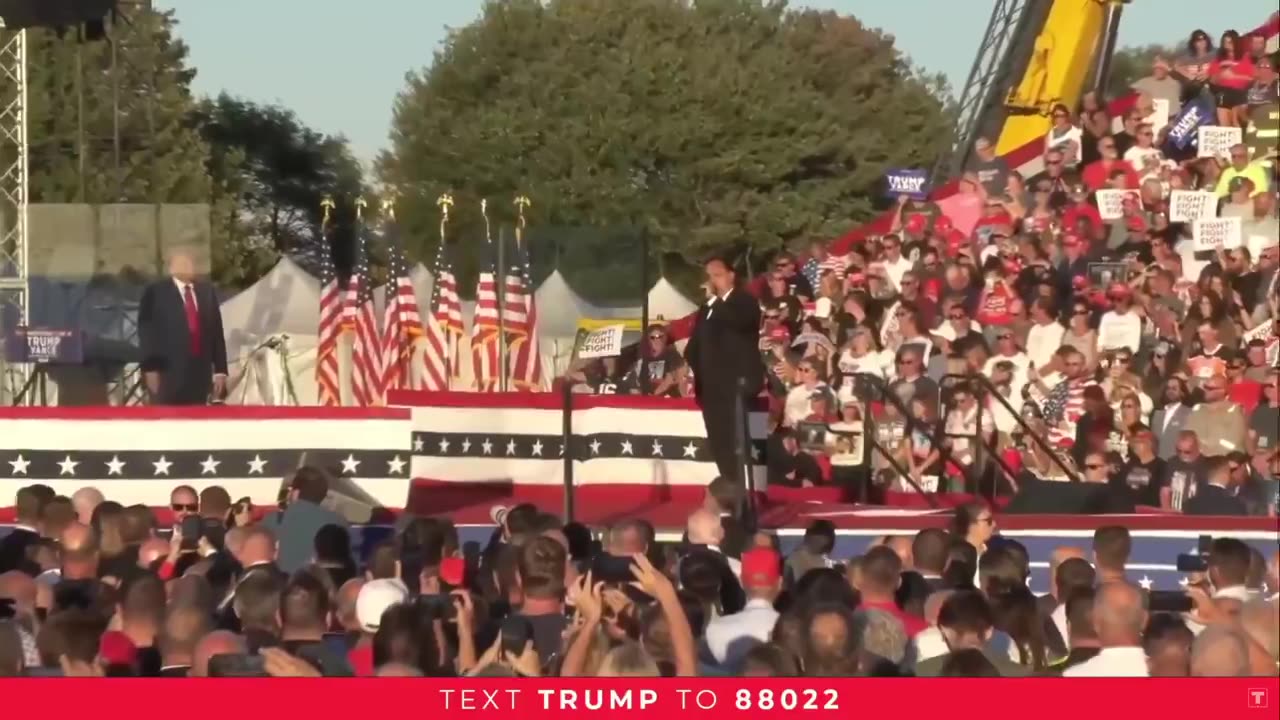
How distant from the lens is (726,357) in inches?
586

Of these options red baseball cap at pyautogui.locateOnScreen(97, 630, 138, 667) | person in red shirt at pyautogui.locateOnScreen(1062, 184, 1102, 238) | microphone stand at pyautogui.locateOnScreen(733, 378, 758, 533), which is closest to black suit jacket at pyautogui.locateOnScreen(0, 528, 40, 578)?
red baseball cap at pyautogui.locateOnScreen(97, 630, 138, 667)

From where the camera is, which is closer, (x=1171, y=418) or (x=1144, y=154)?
(x=1171, y=418)

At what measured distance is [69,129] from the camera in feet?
147

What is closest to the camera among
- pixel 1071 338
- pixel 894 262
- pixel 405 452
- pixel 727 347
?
pixel 727 347

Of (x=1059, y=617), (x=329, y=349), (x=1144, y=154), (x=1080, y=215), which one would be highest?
(x=1144, y=154)

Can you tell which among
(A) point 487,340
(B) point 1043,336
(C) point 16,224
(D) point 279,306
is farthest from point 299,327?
(B) point 1043,336

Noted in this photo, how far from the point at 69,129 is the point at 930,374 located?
2978 cm

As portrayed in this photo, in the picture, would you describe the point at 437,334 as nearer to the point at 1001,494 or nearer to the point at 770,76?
the point at 1001,494

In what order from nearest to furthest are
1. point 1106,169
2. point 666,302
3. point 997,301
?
1. point 997,301
2. point 1106,169
3. point 666,302

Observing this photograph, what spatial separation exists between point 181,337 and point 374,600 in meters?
8.90

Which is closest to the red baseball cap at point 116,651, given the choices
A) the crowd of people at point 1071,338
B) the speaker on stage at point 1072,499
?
the crowd of people at point 1071,338

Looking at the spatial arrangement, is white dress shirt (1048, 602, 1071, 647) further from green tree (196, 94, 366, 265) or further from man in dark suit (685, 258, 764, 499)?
green tree (196, 94, 366, 265)

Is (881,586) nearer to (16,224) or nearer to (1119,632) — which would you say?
(1119,632)

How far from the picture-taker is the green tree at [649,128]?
55344 millimetres
